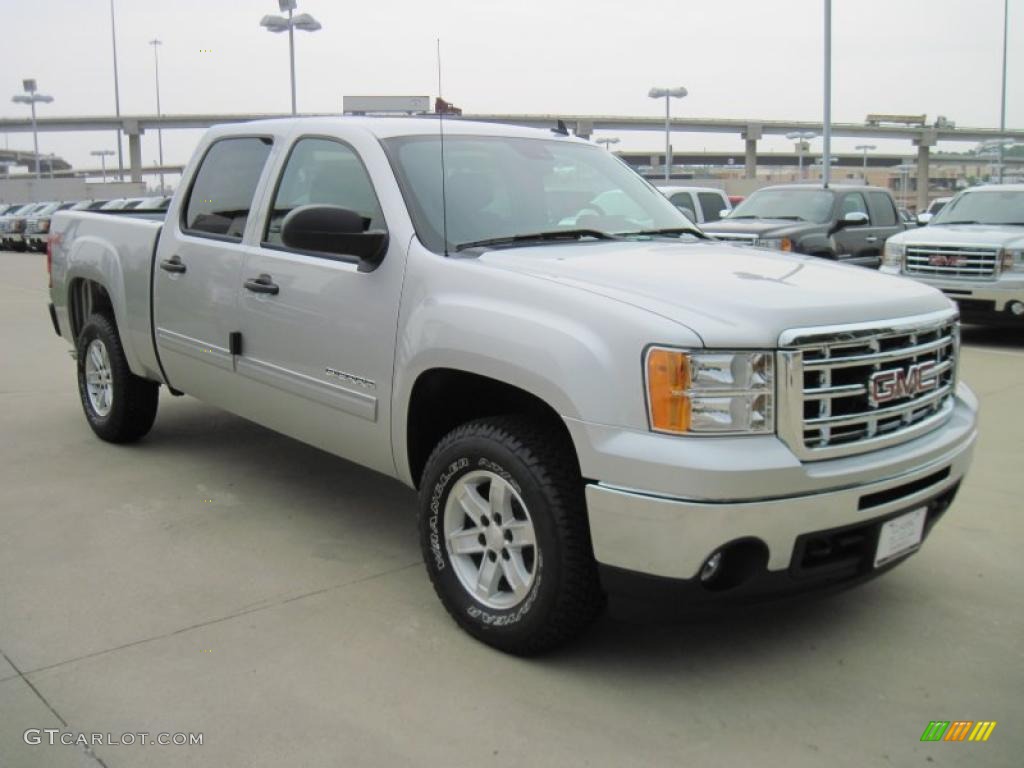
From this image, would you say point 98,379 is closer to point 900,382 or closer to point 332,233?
point 332,233

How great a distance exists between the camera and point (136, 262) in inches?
225

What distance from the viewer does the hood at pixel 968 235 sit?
34.5 feet

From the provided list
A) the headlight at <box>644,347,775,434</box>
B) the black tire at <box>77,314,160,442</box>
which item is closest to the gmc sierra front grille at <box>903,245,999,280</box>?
the black tire at <box>77,314,160,442</box>

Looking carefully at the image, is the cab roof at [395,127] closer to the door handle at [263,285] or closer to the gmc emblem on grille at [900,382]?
the door handle at [263,285]

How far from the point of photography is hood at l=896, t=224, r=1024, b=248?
10.5 meters

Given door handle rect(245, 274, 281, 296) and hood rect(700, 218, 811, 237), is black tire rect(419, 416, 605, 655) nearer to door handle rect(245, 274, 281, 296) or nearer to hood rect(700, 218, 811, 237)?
door handle rect(245, 274, 281, 296)

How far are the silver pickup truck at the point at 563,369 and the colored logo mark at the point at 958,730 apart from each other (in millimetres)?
501

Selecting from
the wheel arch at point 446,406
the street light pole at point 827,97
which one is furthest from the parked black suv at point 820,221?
the street light pole at point 827,97

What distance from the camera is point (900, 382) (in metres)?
3.29

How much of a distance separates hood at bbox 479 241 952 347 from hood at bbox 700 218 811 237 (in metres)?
8.02

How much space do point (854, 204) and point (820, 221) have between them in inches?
40.5

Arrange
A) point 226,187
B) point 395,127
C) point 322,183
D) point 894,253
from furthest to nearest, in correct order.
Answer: point 894,253 < point 226,187 < point 322,183 < point 395,127

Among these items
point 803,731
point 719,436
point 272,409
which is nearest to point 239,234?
point 272,409

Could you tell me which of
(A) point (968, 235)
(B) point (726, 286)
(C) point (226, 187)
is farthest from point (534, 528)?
(A) point (968, 235)
